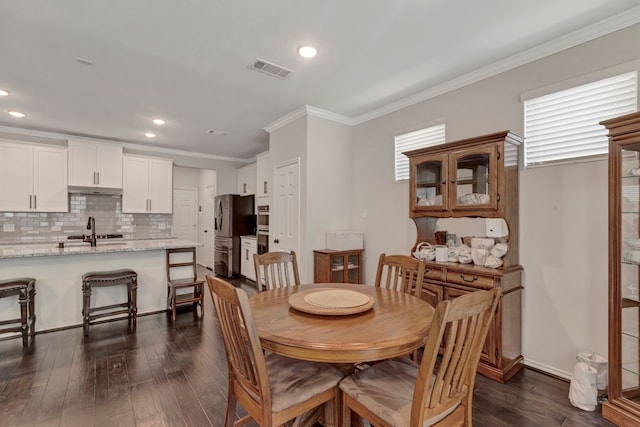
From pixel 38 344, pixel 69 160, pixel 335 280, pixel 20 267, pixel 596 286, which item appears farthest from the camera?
pixel 69 160

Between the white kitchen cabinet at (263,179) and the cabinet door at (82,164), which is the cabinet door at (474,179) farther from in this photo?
the cabinet door at (82,164)

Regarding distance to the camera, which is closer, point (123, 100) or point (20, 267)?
point (20, 267)

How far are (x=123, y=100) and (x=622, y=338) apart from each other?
5.11 m

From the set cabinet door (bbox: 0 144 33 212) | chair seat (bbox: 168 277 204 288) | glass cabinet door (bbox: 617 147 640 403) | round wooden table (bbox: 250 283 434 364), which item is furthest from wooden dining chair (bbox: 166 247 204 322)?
glass cabinet door (bbox: 617 147 640 403)

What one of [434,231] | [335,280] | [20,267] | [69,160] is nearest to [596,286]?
[434,231]

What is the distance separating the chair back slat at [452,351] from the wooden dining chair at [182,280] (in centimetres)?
340

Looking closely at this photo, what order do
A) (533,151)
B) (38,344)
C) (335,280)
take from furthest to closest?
(335,280) → (38,344) → (533,151)

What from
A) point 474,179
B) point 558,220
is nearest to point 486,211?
point 474,179

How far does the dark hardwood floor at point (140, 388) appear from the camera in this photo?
1979 millimetres

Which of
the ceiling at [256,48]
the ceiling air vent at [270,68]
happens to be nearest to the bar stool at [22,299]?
the ceiling at [256,48]

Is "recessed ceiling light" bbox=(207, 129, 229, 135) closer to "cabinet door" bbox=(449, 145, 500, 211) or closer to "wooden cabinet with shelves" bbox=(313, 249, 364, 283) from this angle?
"wooden cabinet with shelves" bbox=(313, 249, 364, 283)

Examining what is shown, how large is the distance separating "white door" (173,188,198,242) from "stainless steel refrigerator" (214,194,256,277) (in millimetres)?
1588

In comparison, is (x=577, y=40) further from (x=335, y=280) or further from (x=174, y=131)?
(x=174, y=131)

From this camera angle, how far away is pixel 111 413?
2020 mm
